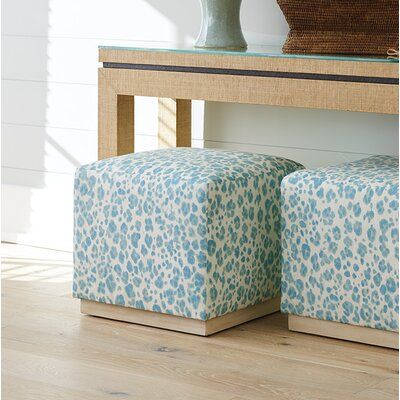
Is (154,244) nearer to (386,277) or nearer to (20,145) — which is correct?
(386,277)

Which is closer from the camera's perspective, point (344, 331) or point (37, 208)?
point (344, 331)

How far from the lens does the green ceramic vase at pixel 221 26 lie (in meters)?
2.95

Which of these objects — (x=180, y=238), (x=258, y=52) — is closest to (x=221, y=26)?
(x=258, y=52)

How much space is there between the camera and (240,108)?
10.8ft

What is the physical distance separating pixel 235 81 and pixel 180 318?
64cm

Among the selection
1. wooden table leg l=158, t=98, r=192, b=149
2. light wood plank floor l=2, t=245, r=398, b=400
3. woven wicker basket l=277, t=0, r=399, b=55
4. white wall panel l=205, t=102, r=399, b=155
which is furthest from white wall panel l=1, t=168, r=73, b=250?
woven wicker basket l=277, t=0, r=399, b=55

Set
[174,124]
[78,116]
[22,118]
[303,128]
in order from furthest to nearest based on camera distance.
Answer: [22,118] → [78,116] → [174,124] → [303,128]

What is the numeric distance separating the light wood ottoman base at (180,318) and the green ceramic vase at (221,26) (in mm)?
739

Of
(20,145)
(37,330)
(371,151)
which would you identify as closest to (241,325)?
(37,330)

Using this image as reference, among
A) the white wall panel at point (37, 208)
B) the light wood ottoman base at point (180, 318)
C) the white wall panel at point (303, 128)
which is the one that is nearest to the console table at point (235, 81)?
the white wall panel at point (303, 128)

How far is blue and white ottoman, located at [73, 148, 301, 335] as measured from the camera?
254 cm

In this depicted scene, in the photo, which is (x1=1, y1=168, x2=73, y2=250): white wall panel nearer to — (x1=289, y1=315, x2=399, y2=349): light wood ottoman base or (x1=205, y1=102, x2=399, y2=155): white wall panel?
(x1=205, y1=102, x2=399, y2=155): white wall panel

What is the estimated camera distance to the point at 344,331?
2531 millimetres

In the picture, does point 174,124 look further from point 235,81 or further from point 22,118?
point 22,118
